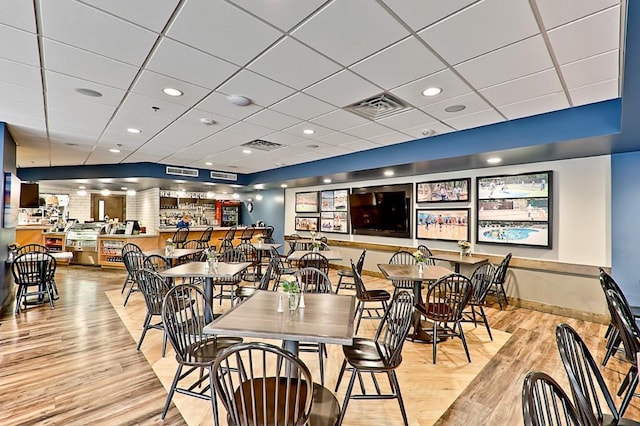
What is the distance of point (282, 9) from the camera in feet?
6.77

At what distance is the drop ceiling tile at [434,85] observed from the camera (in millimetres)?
3047

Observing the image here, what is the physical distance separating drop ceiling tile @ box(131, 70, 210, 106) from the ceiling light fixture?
0.28 metres

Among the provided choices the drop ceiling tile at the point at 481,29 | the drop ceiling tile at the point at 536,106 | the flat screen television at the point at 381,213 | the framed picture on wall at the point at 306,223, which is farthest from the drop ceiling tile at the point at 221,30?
the framed picture on wall at the point at 306,223

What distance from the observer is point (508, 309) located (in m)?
5.27

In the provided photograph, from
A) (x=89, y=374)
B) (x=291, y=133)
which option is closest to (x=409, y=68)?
(x=291, y=133)

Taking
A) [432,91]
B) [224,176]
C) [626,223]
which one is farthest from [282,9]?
[224,176]

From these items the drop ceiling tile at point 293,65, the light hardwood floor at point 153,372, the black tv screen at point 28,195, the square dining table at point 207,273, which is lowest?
the light hardwood floor at point 153,372

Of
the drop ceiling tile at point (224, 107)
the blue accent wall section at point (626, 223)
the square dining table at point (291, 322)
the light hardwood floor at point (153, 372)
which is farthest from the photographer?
the blue accent wall section at point (626, 223)

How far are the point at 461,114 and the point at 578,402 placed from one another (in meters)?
3.50

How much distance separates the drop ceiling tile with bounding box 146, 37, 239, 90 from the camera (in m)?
2.56

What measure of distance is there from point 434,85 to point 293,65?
1477 millimetres

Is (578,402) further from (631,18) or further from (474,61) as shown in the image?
(474,61)

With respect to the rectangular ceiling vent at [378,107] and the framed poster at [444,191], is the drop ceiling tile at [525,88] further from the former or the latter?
the framed poster at [444,191]

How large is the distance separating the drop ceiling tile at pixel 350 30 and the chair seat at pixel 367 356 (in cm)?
239
